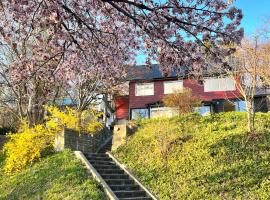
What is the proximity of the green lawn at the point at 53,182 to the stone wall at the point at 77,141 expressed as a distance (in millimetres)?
856

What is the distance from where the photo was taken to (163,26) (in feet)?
26.6

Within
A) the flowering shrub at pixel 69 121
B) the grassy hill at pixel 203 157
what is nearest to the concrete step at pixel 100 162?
the grassy hill at pixel 203 157

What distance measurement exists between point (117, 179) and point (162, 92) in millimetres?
21161

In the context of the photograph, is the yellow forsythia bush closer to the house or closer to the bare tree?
the bare tree

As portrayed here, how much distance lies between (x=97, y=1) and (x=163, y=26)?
158 cm

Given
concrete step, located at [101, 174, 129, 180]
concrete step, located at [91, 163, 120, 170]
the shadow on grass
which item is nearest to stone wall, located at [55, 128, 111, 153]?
concrete step, located at [91, 163, 120, 170]

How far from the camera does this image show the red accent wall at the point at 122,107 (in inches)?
1555

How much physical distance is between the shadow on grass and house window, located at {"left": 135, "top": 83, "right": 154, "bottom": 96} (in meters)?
20.5

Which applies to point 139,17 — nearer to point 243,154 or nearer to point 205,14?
point 205,14

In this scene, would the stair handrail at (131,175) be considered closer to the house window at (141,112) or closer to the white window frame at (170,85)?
the house window at (141,112)

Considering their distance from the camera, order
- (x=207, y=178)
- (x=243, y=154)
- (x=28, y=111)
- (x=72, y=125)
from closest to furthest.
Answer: (x=207, y=178), (x=243, y=154), (x=72, y=125), (x=28, y=111)

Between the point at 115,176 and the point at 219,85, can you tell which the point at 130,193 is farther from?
the point at 219,85

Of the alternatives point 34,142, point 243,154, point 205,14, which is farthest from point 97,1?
point 34,142

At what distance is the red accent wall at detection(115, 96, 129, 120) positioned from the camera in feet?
130
